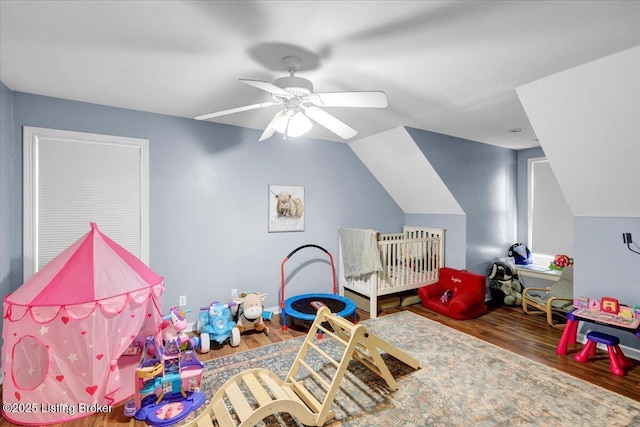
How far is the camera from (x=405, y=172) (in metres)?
4.38

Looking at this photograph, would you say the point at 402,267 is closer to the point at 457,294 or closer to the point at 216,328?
the point at 457,294

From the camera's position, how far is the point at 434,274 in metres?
4.47

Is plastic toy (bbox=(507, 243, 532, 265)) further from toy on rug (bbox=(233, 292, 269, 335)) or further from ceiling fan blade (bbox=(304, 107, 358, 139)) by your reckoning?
toy on rug (bbox=(233, 292, 269, 335))

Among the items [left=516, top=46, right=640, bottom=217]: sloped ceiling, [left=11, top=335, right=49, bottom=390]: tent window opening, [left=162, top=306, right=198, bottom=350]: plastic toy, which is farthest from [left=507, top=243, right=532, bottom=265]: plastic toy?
[left=11, top=335, right=49, bottom=390]: tent window opening

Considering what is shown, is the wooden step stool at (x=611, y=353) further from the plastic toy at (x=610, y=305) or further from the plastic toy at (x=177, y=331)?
the plastic toy at (x=177, y=331)

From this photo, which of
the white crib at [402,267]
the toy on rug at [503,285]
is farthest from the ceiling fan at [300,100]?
the toy on rug at [503,285]

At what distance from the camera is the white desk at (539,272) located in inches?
164

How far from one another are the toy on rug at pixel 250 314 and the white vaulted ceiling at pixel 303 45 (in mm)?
2079

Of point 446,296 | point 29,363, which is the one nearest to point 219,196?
point 29,363

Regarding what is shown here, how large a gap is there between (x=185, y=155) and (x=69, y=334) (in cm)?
201

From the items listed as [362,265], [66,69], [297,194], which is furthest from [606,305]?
[66,69]

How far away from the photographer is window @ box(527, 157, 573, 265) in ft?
14.6

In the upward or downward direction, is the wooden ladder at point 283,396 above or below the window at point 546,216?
below

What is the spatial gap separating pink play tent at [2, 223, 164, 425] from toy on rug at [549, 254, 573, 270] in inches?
206
